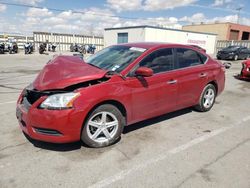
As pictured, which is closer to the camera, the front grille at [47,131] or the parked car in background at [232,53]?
the front grille at [47,131]

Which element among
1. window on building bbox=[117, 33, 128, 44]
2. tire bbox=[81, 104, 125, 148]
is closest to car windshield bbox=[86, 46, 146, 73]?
tire bbox=[81, 104, 125, 148]

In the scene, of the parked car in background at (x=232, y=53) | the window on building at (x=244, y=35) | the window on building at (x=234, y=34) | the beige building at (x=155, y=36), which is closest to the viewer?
the parked car in background at (x=232, y=53)

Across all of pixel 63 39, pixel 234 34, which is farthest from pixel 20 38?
pixel 234 34

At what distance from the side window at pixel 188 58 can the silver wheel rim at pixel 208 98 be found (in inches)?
28.9

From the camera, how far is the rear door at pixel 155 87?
3621 mm

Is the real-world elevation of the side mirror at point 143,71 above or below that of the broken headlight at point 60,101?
above

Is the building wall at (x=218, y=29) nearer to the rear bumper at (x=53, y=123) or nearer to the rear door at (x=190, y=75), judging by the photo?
the rear door at (x=190, y=75)

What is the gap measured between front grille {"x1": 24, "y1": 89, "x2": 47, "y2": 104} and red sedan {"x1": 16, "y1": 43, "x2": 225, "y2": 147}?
0.01 metres

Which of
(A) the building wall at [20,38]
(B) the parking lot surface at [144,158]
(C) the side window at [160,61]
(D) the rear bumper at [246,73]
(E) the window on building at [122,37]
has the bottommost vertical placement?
(B) the parking lot surface at [144,158]

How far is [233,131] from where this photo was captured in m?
4.16

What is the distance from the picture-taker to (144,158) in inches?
123

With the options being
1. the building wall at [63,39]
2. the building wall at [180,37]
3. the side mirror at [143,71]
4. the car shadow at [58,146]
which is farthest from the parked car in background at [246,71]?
the building wall at [63,39]

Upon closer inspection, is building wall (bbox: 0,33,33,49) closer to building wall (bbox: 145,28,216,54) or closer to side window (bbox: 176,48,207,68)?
building wall (bbox: 145,28,216,54)

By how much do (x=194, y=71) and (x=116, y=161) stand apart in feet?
8.56
